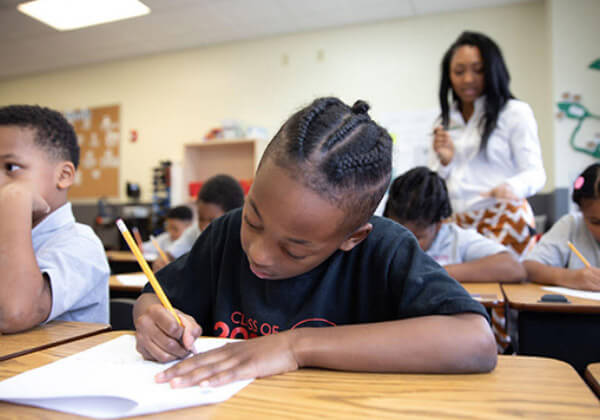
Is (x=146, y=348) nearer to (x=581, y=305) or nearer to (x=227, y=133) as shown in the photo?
(x=581, y=305)

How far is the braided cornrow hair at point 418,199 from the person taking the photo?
1.69 meters

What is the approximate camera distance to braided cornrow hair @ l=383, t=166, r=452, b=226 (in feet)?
5.55

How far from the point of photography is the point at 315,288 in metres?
0.82

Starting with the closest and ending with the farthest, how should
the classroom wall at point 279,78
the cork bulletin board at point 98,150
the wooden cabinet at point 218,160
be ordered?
the classroom wall at point 279,78
the wooden cabinet at point 218,160
the cork bulletin board at point 98,150

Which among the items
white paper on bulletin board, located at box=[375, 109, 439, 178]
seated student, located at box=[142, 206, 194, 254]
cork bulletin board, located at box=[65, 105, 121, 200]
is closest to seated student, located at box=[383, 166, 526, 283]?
white paper on bulletin board, located at box=[375, 109, 439, 178]

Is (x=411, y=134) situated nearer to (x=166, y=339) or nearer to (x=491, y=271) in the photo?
(x=491, y=271)

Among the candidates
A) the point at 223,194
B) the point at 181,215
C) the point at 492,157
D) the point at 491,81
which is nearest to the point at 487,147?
the point at 492,157

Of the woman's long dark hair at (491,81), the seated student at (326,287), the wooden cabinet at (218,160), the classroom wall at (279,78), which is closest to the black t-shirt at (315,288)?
the seated student at (326,287)

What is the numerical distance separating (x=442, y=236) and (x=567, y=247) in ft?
1.67

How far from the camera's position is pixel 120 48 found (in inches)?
197

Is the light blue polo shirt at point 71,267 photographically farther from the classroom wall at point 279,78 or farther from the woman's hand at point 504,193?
the classroom wall at point 279,78

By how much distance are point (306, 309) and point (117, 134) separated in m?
5.15

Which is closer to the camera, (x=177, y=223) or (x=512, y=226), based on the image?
(x=512, y=226)

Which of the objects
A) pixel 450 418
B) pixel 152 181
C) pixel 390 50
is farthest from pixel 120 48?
pixel 450 418
